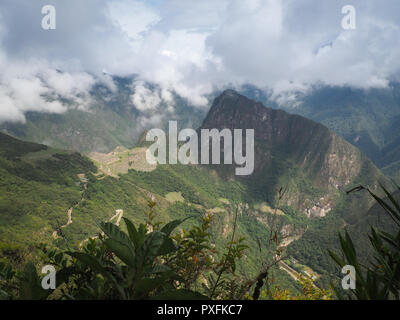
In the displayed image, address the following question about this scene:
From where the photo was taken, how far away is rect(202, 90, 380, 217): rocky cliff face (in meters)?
154

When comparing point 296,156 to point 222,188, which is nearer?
point 222,188

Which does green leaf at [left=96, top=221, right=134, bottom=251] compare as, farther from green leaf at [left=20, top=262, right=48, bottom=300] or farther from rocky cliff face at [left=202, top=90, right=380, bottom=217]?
rocky cliff face at [left=202, top=90, right=380, bottom=217]

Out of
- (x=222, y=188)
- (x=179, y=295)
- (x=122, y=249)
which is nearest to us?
(x=179, y=295)

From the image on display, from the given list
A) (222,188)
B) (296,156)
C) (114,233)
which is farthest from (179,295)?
(296,156)

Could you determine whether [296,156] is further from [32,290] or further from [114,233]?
[32,290]

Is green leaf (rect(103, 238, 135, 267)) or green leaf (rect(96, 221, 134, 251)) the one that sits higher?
green leaf (rect(96, 221, 134, 251))

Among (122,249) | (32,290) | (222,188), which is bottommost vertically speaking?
→ (222,188)

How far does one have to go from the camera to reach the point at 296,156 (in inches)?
6757

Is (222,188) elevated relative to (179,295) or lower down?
lower down

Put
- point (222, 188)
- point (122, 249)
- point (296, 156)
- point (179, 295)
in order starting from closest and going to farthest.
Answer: point (179, 295), point (122, 249), point (222, 188), point (296, 156)

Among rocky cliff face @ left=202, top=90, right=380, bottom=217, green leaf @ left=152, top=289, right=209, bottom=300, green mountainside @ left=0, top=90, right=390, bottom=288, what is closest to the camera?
green leaf @ left=152, top=289, right=209, bottom=300

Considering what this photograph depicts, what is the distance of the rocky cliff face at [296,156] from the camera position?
504ft

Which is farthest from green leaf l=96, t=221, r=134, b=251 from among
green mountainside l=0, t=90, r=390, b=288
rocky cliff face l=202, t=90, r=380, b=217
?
rocky cliff face l=202, t=90, r=380, b=217

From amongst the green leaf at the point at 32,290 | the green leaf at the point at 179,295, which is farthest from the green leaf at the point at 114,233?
the green leaf at the point at 32,290
